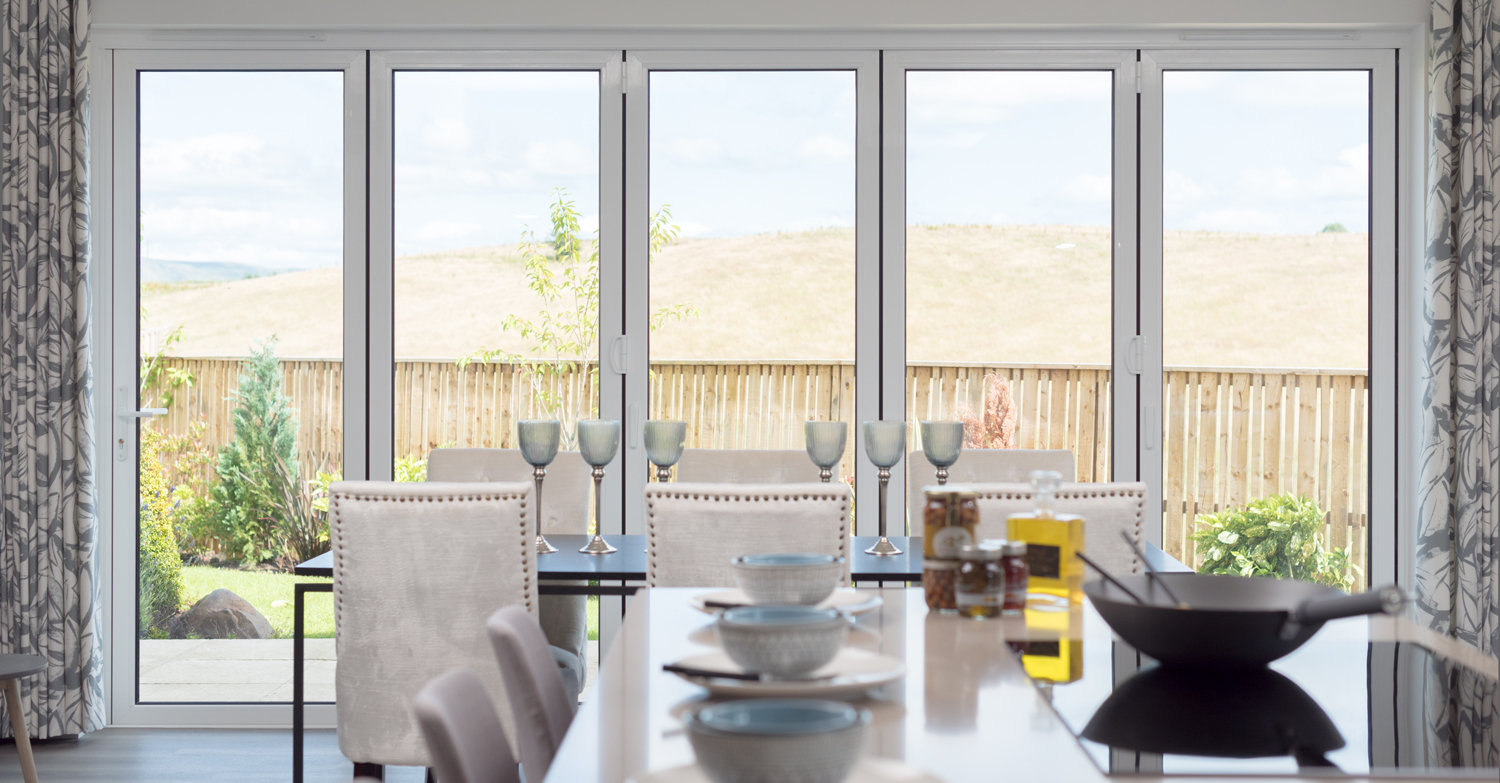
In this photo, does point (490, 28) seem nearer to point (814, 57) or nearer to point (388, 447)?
point (814, 57)

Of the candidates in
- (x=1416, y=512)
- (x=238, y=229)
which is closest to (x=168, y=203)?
(x=238, y=229)

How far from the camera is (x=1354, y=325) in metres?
3.86

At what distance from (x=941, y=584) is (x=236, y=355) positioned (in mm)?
3083

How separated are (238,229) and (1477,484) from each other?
13.5ft

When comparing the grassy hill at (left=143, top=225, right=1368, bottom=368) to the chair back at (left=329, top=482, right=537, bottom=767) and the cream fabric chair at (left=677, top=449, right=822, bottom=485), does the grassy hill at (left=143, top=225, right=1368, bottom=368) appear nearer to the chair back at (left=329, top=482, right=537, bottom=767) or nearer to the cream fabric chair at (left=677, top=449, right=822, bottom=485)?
the cream fabric chair at (left=677, top=449, right=822, bottom=485)

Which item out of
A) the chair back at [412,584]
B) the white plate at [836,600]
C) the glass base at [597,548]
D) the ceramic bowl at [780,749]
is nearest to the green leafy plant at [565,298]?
the glass base at [597,548]

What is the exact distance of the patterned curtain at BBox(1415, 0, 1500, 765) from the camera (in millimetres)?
3572

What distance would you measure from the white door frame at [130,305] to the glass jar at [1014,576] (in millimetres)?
2789

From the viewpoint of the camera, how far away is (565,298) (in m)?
3.90

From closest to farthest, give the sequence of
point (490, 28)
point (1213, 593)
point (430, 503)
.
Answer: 1. point (1213, 593)
2. point (430, 503)
3. point (490, 28)

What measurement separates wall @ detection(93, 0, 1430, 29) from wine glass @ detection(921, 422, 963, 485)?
1606mm

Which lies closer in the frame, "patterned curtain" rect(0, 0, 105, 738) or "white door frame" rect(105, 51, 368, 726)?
"patterned curtain" rect(0, 0, 105, 738)

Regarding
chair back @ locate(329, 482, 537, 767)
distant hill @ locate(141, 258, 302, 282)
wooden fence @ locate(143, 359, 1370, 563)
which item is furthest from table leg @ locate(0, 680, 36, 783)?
distant hill @ locate(141, 258, 302, 282)

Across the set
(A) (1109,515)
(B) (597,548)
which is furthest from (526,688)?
(B) (597,548)
